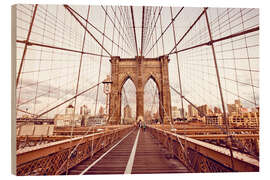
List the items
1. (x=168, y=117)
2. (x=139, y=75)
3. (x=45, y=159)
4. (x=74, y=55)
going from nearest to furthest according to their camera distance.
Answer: (x=45, y=159) < (x=168, y=117) < (x=74, y=55) < (x=139, y=75)

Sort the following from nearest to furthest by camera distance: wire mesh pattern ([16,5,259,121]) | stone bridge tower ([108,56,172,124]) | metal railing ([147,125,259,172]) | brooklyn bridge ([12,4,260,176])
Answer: metal railing ([147,125,259,172])
brooklyn bridge ([12,4,260,176])
wire mesh pattern ([16,5,259,121])
stone bridge tower ([108,56,172,124])

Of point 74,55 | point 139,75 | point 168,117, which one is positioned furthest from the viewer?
point 139,75

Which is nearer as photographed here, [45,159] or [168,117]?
[45,159]

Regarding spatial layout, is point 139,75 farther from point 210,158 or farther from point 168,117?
point 210,158

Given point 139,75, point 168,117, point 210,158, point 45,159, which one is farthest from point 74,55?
point 139,75

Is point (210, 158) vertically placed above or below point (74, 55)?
below

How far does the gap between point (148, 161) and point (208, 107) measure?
→ 1.92 metres

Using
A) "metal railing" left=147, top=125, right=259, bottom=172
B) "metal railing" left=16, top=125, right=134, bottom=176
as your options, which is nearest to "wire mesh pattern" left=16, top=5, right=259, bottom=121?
"metal railing" left=16, top=125, right=134, bottom=176

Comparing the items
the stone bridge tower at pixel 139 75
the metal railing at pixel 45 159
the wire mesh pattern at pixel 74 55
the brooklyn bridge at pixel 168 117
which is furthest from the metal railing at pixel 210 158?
the stone bridge tower at pixel 139 75

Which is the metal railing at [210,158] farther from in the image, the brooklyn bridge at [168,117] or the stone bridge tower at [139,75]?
the stone bridge tower at [139,75]

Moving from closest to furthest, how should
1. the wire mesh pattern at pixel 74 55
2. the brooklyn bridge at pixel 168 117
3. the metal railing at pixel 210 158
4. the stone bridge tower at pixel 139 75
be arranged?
the metal railing at pixel 210 158 → the brooklyn bridge at pixel 168 117 → the wire mesh pattern at pixel 74 55 → the stone bridge tower at pixel 139 75

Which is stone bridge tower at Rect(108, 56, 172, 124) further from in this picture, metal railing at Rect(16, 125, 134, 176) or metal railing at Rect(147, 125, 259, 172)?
metal railing at Rect(147, 125, 259, 172)
